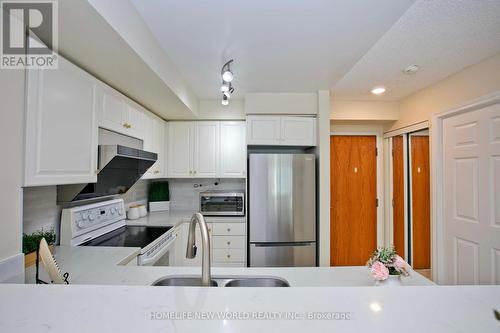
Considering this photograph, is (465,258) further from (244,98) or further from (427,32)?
(244,98)

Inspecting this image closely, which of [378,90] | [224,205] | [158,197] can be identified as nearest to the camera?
[378,90]

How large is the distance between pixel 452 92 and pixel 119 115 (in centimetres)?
314

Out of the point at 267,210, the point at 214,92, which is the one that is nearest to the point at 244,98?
the point at 214,92

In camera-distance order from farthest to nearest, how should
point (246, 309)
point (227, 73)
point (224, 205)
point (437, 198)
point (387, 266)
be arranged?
point (224, 205) → point (437, 198) → point (227, 73) → point (387, 266) → point (246, 309)

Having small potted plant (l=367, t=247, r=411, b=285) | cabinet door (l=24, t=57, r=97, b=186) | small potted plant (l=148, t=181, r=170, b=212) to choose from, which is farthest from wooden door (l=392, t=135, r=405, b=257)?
cabinet door (l=24, t=57, r=97, b=186)

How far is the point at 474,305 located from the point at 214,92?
278cm

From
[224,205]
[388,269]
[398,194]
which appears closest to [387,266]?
[388,269]

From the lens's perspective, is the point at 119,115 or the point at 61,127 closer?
the point at 61,127

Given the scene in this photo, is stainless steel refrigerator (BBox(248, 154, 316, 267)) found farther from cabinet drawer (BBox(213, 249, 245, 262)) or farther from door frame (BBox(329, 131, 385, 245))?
door frame (BBox(329, 131, 385, 245))

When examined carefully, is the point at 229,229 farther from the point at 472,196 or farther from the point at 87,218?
the point at 472,196

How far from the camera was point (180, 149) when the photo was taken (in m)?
3.16

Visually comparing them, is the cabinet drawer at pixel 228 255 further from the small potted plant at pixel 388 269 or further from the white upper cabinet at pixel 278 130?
the small potted plant at pixel 388 269

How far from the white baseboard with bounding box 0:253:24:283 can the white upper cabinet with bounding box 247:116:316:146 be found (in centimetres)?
227

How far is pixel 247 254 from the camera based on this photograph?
Answer: 9.22 ft
